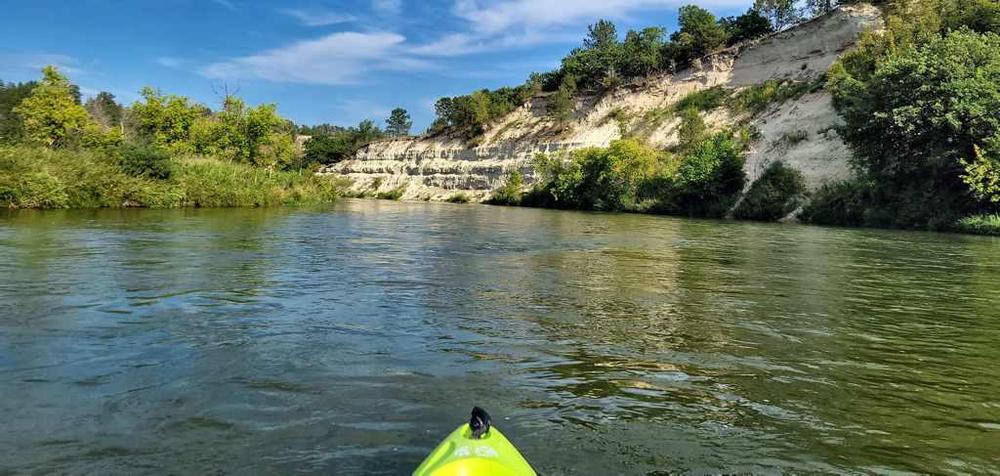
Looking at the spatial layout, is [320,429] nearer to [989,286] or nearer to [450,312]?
[450,312]

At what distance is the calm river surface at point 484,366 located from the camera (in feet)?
14.6

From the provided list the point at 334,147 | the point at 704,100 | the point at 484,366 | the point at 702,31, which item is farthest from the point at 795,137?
the point at 334,147

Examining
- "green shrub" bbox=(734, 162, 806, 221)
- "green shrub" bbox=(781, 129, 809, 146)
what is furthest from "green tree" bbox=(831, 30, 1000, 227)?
"green shrub" bbox=(781, 129, 809, 146)

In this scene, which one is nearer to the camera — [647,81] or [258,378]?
[258,378]

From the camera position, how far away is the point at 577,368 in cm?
653

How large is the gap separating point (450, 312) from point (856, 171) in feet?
122

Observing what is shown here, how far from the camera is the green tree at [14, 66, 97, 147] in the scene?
43875 millimetres

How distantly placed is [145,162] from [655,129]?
45170mm

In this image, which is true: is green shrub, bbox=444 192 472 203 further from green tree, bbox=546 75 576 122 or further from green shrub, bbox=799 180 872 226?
green shrub, bbox=799 180 872 226

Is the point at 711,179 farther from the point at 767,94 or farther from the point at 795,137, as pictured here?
the point at 767,94

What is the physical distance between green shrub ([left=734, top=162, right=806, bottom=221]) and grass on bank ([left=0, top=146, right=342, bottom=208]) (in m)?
30.5

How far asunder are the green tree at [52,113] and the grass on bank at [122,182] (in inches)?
523

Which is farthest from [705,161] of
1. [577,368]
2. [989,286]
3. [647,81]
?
[577,368]

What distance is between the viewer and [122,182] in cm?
3034
